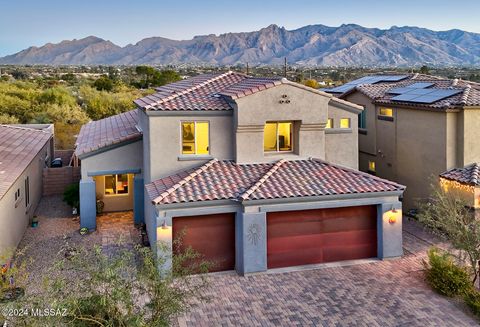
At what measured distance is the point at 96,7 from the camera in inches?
7515

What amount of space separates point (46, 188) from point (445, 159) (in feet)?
85.0

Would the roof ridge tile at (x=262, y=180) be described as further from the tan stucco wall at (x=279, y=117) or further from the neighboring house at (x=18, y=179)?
the neighboring house at (x=18, y=179)

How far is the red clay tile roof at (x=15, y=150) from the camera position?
69.2ft

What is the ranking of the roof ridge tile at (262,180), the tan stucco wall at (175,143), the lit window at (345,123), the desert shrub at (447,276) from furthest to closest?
1. the lit window at (345,123)
2. the tan stucco wall at (175,143)
3. the roof ridge tile at (262,180)
4. the desert shrub at (447,276)

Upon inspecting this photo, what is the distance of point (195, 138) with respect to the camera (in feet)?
72.9

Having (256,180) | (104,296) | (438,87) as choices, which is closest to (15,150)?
(256,180)

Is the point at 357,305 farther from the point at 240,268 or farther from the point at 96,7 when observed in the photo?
the point at 96,7

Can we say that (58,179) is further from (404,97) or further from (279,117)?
(404,97)

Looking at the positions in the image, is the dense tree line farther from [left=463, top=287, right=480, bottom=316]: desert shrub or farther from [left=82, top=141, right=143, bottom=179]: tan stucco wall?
[left=463, top=287, right=480, bottom=316]: desert shrub

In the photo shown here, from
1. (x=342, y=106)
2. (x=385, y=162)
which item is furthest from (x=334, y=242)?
(x=385, y=162)

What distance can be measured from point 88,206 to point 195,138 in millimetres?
7352

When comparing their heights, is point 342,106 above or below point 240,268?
above

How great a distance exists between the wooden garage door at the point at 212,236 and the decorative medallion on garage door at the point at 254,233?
1.07 m

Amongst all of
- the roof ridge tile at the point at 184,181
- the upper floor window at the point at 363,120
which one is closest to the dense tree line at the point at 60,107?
the upper floor window at the point at 363,120
